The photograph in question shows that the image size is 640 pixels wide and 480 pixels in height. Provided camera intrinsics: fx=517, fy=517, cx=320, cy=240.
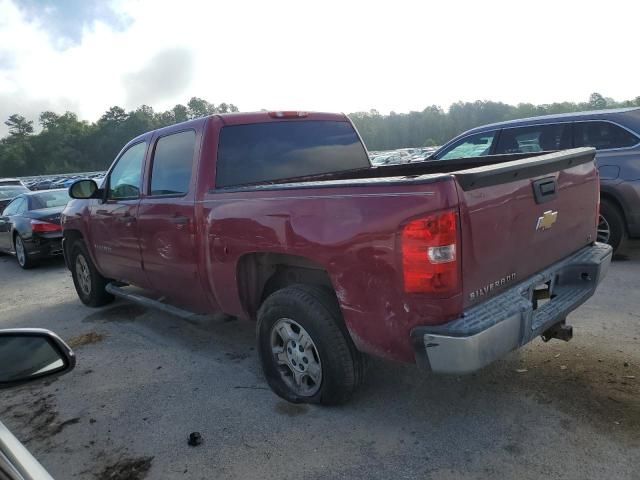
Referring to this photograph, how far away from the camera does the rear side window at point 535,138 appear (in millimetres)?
6699

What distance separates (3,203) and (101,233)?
1154 centimetres

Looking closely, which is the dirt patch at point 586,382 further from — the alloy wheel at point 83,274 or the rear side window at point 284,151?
the alloy wheel at point 83,274

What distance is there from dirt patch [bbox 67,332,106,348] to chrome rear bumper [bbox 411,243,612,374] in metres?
3.70

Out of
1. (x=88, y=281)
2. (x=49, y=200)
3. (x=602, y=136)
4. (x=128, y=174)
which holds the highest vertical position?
(x=128, y=174)

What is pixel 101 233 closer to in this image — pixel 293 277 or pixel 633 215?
pixel 293 277

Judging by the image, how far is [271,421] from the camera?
10.8ft

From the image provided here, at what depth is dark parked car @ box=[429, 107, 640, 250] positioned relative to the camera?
6.17m

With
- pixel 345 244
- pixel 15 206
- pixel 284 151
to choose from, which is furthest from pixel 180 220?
pixel 15 206

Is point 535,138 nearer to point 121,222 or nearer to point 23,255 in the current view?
point 121,222

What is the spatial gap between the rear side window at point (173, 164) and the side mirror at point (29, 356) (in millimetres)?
2508

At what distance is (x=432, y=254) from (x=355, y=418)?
1314 mm

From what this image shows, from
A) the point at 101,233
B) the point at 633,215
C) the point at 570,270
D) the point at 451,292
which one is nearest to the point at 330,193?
the point at 451,292

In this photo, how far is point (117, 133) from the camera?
115 metres

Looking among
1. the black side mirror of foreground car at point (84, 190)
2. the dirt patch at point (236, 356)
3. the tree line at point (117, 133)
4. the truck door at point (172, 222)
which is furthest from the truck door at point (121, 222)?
the tree line at point (117, 133)
